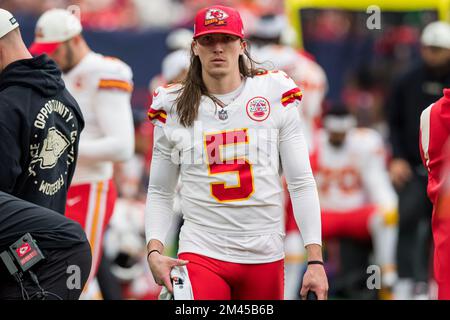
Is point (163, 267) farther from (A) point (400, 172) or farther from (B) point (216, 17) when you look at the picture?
(A) point (400, 172)

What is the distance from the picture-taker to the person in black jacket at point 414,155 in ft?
33.8

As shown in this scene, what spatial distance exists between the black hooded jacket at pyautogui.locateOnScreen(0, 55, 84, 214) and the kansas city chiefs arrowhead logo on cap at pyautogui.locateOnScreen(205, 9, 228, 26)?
77cm

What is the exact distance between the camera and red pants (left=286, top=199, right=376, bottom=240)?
11.4 meters

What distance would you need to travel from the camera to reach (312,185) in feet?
20.5

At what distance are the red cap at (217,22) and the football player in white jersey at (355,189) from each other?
5.09m

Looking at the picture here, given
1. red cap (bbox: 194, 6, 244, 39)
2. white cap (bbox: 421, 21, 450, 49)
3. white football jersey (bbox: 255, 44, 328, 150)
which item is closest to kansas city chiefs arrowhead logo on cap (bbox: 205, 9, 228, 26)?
red cap (bbox: 194, 6, 244, 39)

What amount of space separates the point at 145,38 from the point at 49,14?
18.7 feet

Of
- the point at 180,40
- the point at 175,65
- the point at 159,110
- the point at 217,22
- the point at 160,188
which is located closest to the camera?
the point at 217,22

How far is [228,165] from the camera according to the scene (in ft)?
20.3

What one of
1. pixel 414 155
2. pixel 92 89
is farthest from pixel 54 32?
pixel 414 155

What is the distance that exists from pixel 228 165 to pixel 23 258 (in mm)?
1087

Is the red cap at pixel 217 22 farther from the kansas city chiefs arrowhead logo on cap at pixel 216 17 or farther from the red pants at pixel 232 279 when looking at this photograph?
the red pants at pixel 232 279

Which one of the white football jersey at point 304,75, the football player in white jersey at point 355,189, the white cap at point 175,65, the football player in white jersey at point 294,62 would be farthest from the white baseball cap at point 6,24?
the football player in white jersey at point 355,189

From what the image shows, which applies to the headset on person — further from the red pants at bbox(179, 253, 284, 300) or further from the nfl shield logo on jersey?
the nfl shield logo on jersey
